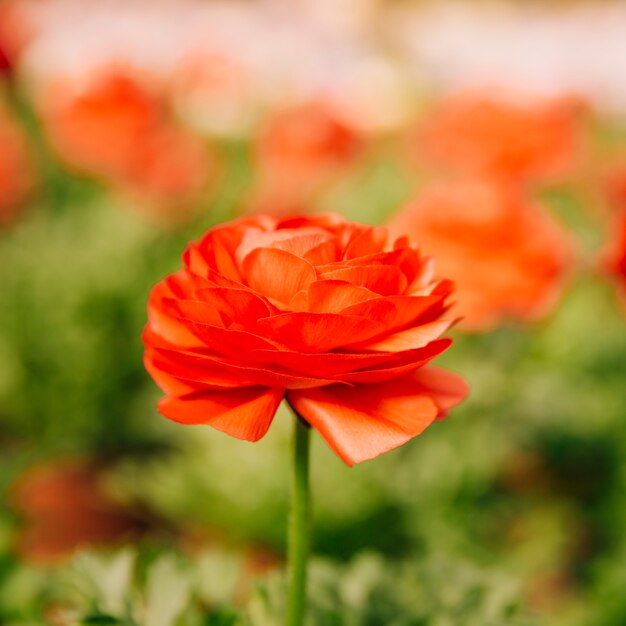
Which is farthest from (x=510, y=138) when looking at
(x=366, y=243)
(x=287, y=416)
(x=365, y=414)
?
(x=365, y=414)

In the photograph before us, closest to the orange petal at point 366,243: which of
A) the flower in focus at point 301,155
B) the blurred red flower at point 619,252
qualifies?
the blurred red flower at point 619,252

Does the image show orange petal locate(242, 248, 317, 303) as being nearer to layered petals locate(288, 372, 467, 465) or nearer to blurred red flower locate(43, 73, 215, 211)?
layered petals locate(288, 372, 467, 465)

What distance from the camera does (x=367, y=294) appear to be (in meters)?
0.57

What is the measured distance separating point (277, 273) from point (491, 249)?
1.10 meters

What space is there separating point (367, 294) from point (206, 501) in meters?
1.36

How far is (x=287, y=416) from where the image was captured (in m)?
1.73

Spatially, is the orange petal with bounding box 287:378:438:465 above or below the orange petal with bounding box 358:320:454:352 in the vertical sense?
below

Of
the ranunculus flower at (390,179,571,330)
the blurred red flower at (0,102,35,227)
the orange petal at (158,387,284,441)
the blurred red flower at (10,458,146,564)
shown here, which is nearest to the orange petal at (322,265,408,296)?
the orange petal at (158,387,284,441)

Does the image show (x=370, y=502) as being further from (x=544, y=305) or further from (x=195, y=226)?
(x=195, y=226)

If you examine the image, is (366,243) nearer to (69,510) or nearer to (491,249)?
(491,249)

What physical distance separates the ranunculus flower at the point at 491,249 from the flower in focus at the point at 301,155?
3.14 ft

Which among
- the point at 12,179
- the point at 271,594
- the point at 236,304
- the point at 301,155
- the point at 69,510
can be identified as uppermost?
the point at 301,155

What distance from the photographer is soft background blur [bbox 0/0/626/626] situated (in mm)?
932

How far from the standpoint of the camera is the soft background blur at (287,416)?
93cm
